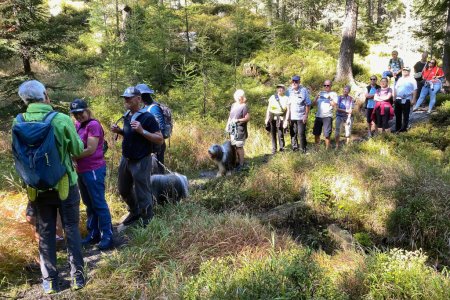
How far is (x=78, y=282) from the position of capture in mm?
3646

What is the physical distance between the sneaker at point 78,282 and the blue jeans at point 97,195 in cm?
98

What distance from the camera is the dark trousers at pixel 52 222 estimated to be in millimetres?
3439

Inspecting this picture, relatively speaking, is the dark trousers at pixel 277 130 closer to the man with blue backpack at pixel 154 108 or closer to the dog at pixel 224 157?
the dog at pixel 224 157

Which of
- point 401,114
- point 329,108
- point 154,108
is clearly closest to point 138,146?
point 154,108

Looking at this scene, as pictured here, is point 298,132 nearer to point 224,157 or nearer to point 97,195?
point 224,157

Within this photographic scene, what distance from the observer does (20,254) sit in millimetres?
4297

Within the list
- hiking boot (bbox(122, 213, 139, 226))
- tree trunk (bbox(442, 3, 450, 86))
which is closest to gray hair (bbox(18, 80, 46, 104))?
hiking boot (bbox(122, 213, 139, 226))

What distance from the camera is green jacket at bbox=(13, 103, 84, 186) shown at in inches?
129

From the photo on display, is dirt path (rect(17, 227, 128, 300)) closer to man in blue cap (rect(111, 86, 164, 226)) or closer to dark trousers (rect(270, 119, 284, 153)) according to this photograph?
man in blue cap (rect(111, 86, 164, 226))

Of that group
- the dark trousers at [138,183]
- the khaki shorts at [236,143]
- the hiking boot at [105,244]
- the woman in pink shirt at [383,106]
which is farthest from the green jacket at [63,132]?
the woman in pink shirt at [383,106]

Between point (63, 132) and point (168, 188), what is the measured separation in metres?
2.86

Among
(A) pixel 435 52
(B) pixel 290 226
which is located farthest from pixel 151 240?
(A) pixel 435 52

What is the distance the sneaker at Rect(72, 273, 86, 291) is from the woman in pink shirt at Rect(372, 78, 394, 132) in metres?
8.20

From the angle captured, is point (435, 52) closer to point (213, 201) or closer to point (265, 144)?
point (265, 144)
